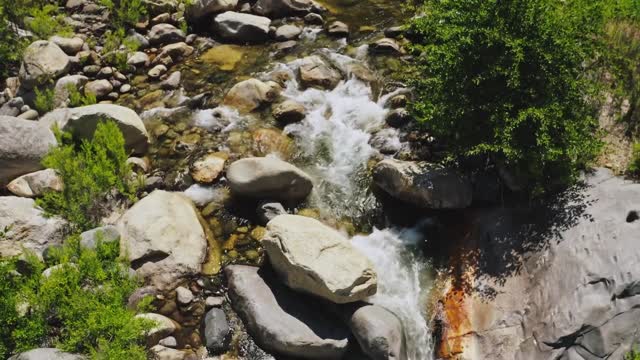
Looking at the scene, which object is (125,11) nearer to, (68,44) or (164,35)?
(164,35)

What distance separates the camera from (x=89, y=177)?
8328 mm

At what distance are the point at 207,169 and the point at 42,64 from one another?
481 cm

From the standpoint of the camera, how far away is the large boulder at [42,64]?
1107 centimetres

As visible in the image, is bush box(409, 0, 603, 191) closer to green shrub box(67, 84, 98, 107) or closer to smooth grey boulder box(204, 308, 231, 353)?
smooth grey boulder box(204, 308, 231, 353)

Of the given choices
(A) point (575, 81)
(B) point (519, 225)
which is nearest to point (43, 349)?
(B) point (519, 225)

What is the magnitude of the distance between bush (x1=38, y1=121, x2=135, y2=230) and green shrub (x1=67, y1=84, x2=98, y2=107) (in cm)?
165

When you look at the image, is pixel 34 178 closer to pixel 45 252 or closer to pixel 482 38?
pixel 45 252

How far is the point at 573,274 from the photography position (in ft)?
23.1

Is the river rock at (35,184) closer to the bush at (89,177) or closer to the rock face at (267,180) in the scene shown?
the bush at (89,177)

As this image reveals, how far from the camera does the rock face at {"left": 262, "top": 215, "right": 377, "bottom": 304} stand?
7.19 metres

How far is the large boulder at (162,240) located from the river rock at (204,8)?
265 inches

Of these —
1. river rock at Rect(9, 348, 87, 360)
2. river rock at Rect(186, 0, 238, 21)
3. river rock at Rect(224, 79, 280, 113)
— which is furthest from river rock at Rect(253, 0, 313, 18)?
river rock at Rect(9, 348, 87, 360)

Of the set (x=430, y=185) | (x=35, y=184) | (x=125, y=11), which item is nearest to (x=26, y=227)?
(x=35, y=184)

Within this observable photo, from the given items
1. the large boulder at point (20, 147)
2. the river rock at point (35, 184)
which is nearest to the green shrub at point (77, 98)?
the large boulder at point (20, 147)
